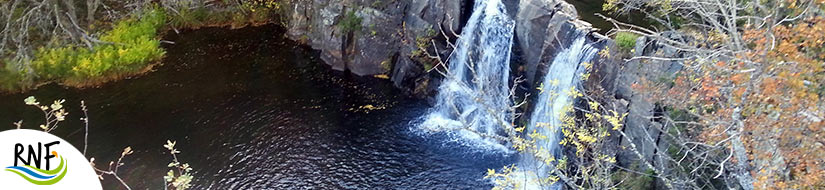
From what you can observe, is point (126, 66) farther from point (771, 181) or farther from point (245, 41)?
point (771, 181)

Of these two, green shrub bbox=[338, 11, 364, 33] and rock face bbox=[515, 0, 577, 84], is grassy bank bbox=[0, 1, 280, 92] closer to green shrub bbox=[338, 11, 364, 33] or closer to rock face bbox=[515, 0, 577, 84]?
green shrub bbox=[338, 11, 364, 33]

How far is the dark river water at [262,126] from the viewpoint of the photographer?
15906 millimetres

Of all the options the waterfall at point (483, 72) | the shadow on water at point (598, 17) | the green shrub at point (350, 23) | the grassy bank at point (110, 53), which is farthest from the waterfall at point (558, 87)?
the grassy bank at point (110, 53)

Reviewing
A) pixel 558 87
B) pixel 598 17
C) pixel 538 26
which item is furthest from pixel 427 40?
pixel 598 17

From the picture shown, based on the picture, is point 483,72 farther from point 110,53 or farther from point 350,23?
point 110,53

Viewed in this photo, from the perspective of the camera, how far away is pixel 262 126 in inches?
722

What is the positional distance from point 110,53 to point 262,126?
8094mm

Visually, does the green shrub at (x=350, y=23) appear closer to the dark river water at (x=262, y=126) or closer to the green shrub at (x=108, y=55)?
the dark river water at (x=262, y=126)

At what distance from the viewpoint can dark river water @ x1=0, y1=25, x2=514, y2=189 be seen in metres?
15.9

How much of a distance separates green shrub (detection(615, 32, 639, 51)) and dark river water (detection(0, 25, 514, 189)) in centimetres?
474

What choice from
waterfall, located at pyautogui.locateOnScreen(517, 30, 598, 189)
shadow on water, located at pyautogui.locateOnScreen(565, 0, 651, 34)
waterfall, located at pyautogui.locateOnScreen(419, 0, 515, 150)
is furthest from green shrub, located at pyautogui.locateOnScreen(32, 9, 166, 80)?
shadow on water, located at pyautogui.locateOnScreen(565, 0, 651, 34)

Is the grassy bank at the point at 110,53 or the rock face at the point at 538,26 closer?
the rock face at the point at 538,26

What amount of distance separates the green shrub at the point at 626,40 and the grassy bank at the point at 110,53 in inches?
655

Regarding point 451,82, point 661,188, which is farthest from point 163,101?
point 661,188
